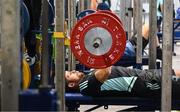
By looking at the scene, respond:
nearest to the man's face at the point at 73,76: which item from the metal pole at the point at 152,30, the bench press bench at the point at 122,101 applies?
the bench press bench at the point at 122,101

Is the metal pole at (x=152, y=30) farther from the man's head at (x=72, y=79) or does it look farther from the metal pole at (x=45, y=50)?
the metal pole at (x=45, y=50)

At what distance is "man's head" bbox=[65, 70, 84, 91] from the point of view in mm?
3049

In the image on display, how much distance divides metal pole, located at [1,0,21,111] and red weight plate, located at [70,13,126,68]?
53.4 inches

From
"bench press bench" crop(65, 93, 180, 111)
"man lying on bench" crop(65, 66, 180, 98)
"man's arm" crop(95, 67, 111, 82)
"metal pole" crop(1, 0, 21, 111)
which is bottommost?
"bench press bench" crop(65, 93, 180, 111)

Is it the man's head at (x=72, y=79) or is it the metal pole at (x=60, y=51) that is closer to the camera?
the metal pole at (x=60, y=51)

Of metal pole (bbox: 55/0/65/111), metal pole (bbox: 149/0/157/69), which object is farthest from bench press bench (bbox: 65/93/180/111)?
metal pole (bbox: 149/0/157/69)

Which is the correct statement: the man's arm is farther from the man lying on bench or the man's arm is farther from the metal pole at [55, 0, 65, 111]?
the metal pole at [55, 0, 65, 111]

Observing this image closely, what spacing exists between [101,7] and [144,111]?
2812 mm

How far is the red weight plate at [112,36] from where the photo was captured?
8.73ft

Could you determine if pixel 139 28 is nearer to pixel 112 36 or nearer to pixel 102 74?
pixel 102 74

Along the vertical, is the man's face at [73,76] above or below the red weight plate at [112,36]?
below

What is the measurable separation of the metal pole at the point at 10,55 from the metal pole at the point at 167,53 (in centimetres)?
107

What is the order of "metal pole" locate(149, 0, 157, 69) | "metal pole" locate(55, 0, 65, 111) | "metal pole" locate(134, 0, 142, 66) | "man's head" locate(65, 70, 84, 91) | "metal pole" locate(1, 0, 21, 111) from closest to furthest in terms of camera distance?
1. "metal pole" locate(1, 0, 21, 111)
2. "metal pole" locate(55, 0, 65, 111)
3. "man's head" locate(65, 70, 84, 91)
4. "metal pole" locate(149, 0, 157, 69)
5. "metal pole" locate(134, 0, 142, 66)

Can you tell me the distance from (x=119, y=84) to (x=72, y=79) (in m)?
0.36
